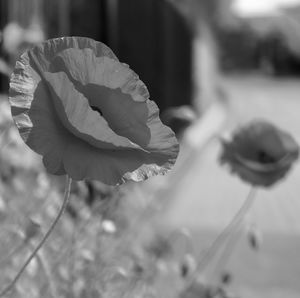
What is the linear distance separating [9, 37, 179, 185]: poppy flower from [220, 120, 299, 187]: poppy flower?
96 centimetres

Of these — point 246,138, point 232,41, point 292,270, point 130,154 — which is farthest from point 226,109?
point 232,41

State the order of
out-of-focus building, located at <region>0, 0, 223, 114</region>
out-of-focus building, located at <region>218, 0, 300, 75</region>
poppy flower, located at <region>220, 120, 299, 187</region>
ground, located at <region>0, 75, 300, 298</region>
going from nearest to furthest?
1. poppy flower, located at <region>220, 120, 299, 187</region>
2. ground, located at <region>0, 75, 300, 298</region>
3. out-of-focus building, located at <region>0, 0, 223, 114</region>
4. out-of-focus building, located at <region>218, 0, 300, 75</region>

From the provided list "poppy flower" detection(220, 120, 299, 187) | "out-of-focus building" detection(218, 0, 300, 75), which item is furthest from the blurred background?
"out-of-focus building" detection(218, 0, 300, 75)

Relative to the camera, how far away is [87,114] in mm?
1109

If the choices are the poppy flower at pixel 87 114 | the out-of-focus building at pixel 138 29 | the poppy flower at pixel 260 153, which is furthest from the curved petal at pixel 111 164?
the out-of-focus building at pixel 138 29

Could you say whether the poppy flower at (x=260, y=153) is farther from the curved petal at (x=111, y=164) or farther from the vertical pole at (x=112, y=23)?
the vertical pole at (x=112, y=23)

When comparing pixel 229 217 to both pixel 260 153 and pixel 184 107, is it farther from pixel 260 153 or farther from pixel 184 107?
pixel 260 153

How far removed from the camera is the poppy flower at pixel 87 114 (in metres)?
1.12

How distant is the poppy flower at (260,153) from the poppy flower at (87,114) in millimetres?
960

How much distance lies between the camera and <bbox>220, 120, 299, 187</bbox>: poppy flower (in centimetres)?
211

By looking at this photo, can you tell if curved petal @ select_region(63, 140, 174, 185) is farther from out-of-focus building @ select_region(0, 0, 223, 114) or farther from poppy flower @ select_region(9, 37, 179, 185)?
out-of-focus building @ select_region(0, 0, 223, 114)

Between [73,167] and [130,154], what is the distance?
0.08 m

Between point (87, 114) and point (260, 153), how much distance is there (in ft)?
3.84

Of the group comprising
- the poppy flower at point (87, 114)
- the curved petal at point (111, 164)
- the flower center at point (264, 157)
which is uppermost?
the poppy flower at point (87, 114)
